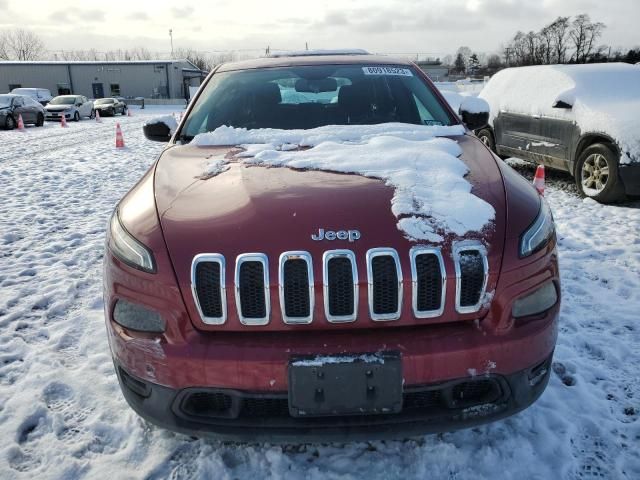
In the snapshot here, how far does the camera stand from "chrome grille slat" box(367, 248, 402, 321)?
64.9 inches

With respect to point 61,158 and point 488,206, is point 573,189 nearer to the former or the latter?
point 488,206

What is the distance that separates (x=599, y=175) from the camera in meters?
5.92

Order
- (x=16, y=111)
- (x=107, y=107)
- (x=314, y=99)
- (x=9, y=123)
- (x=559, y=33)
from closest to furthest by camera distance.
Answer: (x=314, y=99) → (x=9, y=123) → (x=16, y=111) → (x=107, y=107) → (x=559, y=33)

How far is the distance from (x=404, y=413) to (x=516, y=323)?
0.51 m

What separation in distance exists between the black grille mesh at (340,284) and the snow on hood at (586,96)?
5120 mm

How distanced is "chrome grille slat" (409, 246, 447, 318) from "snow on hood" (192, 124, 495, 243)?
0.06 metres

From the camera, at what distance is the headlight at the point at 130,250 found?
1.78 meters

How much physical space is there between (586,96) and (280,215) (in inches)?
234

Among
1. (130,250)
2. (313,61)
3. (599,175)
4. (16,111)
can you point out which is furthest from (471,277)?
(16,111)

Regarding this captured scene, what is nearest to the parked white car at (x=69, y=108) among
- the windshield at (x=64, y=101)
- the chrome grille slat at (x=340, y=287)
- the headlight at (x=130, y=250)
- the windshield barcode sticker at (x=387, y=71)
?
the windshield at (x=64, y=101)

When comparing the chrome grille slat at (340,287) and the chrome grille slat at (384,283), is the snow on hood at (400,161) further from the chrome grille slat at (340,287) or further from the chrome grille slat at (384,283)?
the chrome grille slat at (340,287)

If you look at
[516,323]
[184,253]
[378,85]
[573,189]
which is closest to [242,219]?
[184,253]

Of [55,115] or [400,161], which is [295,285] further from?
[55,115]

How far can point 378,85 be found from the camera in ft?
10.8
